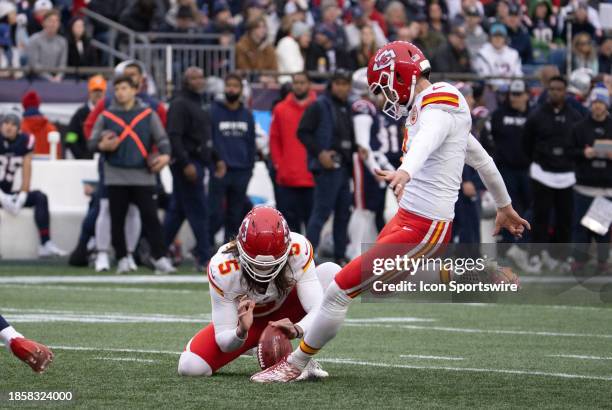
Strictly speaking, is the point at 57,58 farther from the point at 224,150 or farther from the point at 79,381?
the point at 79,381

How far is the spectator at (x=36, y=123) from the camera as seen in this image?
1548 cm

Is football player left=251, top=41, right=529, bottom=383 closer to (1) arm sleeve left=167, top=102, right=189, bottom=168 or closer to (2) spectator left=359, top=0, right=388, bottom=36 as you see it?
(1) arm sleeve left=167, top=102, right=189, bottom=168

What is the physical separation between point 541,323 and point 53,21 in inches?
358

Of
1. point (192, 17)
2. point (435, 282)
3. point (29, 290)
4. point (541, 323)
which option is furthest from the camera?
point (192, 17)

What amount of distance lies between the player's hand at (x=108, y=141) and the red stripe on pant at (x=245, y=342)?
19.8 feet

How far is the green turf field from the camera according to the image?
19.9ft

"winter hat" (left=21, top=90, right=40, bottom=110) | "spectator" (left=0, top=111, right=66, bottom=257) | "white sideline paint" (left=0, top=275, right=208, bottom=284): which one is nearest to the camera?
"white sideline paint" (left=0, top=275, right=208, bottom=284)

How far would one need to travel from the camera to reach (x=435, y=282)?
6.95 m

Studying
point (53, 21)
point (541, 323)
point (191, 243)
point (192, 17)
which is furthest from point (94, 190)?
point (541, 323)

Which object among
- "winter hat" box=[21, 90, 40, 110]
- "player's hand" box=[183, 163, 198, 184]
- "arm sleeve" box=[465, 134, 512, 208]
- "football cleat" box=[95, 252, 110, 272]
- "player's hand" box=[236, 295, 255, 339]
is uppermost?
"arm sleeve" box=[465, 134, 512, 208]

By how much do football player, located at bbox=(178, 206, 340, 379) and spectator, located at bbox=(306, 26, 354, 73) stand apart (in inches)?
469

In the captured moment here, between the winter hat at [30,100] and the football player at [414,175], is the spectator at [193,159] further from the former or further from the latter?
the football player at [414,175]

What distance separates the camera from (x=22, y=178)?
1457 centimetres

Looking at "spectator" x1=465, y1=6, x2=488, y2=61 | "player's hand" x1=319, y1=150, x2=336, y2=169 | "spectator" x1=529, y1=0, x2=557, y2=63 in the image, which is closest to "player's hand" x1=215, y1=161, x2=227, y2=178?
"player's hand" x1=319, y1=150, x2=336, y2=169
